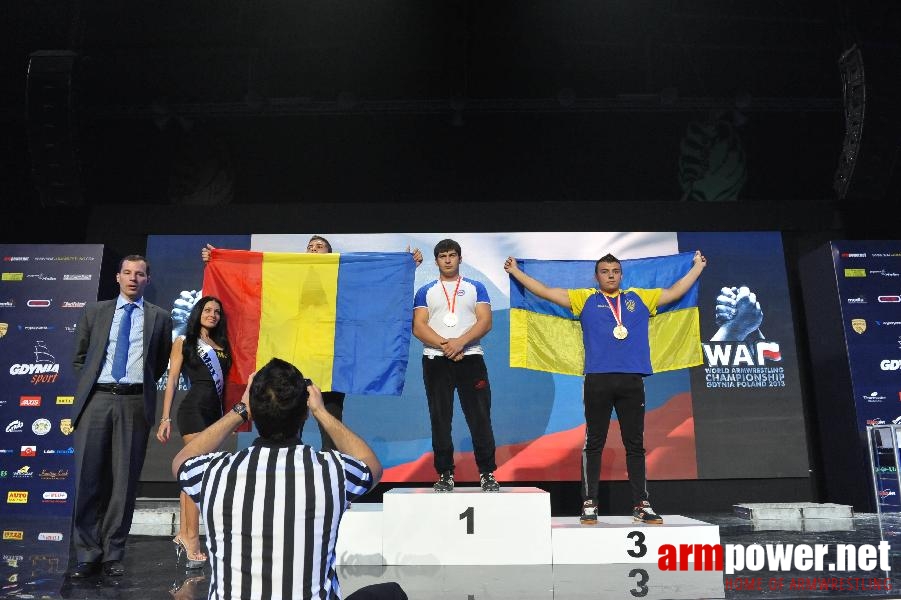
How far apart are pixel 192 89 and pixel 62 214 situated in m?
1.82

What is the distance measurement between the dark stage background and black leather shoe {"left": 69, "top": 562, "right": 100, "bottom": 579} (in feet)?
9.64

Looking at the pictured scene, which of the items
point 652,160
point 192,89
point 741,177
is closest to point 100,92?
point 192,89

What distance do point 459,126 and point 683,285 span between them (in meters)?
3.30

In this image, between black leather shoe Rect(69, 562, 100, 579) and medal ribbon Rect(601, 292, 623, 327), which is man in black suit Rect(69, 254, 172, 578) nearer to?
black leather shoe Rect(69, 562, 100, 579)

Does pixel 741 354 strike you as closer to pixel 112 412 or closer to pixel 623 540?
pixel 623 540

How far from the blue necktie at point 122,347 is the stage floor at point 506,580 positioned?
39.4 inches

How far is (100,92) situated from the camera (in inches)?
269

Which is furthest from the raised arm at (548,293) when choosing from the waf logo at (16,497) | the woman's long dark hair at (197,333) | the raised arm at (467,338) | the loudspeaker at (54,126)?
the waf logo at (16,497)

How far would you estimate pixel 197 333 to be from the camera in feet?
12.7

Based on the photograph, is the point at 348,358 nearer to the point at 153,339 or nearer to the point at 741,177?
the point at 153,339

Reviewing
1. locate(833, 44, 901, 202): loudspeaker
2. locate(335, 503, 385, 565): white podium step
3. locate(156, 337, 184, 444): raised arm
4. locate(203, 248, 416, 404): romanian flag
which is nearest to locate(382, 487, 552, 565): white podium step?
locate(335, 503, 385, 565): white podium step

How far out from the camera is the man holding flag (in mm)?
3818

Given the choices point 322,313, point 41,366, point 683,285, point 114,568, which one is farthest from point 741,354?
point 41,366

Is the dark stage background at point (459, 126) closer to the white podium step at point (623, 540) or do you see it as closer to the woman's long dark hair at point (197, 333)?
the white podium step at point (623, 540)
